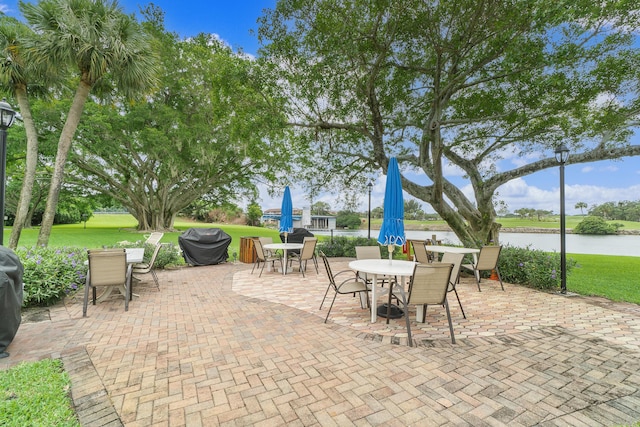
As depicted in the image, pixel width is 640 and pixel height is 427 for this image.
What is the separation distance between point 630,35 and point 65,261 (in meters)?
12.4

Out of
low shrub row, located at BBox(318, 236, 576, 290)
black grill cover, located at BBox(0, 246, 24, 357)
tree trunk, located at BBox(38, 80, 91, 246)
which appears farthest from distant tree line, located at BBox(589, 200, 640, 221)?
tree trunk, located at BBox(38, 80, 91, 246)

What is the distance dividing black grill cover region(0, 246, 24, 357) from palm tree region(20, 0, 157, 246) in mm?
4566

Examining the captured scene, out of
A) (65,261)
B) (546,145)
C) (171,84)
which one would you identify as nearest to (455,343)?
(65,261)

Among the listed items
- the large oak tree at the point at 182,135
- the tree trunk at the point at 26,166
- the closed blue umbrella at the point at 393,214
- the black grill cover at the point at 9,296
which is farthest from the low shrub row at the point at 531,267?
the tree trunk at the point at 26,166

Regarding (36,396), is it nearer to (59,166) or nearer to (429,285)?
(429,285)

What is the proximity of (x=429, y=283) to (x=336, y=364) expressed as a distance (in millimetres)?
1442

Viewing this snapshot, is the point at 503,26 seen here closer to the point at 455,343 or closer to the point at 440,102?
the point at 440,102

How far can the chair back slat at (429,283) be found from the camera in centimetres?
335

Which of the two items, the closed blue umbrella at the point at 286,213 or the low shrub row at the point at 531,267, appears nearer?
the low shrub row at the point at 531,267

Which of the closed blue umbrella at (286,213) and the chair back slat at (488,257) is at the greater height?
the closed blue umbrella at (286,213)

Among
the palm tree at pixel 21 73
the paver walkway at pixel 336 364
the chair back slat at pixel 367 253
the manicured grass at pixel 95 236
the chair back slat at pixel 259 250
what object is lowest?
the paver walkway at pixel 336 364

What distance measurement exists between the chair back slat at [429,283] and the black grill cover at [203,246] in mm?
7520

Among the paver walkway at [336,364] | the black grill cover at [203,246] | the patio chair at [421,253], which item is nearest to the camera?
the paver walkway at [336,364]

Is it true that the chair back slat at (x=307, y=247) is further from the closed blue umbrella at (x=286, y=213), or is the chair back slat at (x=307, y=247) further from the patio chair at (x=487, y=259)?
the patio chair at (x=487, y=259)
